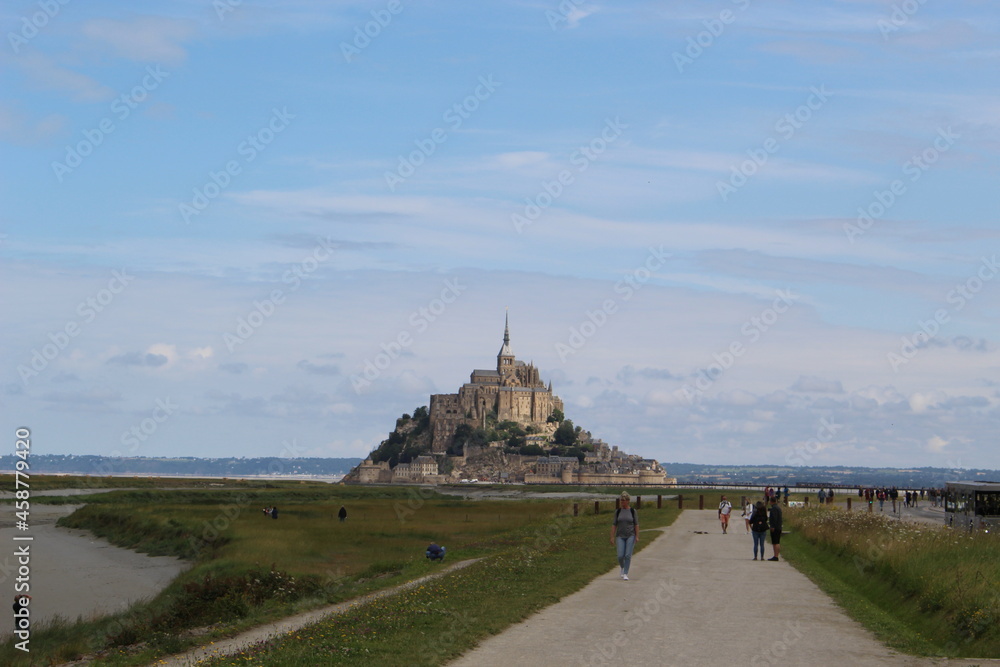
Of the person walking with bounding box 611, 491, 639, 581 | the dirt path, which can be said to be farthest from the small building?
the dirt path

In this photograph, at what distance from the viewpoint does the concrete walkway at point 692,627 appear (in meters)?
13.6

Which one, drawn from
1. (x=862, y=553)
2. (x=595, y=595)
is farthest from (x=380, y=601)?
(x=862, y=553)

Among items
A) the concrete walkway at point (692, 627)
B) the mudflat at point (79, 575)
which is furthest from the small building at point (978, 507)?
the mudflat at point (79, 575)

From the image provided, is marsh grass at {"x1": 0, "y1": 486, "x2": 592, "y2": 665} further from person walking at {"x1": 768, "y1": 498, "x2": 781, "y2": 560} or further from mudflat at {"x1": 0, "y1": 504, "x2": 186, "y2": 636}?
person walking at {"x1": 768, "y1": 498, "x2": 781, "y2": 560}

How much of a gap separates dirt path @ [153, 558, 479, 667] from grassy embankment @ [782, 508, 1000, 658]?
9.06 m

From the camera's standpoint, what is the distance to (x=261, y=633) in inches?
701

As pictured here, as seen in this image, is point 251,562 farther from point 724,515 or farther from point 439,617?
point 724,515

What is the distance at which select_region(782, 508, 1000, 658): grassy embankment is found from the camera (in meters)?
15.0

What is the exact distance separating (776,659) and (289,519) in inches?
1965

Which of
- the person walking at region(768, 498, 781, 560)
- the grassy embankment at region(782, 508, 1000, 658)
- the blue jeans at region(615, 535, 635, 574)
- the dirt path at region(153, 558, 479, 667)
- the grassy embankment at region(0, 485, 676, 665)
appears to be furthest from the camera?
the person walking at region(768, 498, 781, 560)

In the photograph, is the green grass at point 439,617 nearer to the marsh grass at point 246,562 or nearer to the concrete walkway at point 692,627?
the concrete walkway at point 692,627

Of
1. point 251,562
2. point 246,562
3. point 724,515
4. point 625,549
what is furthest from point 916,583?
point 724,515

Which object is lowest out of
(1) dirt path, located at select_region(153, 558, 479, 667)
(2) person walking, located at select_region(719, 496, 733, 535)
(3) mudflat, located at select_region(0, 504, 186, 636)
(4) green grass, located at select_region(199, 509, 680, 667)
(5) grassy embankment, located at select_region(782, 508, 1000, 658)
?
(3) mudflat, located at select_region(0, 504, 186, 636)

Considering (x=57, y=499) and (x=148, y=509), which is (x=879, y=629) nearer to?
(x=148, y=509)
